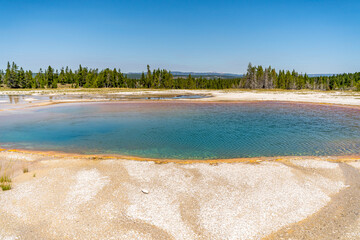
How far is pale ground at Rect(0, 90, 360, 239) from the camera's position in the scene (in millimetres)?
6723

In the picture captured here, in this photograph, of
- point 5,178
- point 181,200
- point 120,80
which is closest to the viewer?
point 181,200

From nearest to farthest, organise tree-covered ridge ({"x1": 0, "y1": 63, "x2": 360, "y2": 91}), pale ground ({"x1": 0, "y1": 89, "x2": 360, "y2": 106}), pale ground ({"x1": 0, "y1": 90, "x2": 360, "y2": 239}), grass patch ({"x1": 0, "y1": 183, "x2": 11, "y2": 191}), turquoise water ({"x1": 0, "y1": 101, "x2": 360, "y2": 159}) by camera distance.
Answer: pale ground ({"x1": 0, "y1": 90, "x2": 360, "y2": 239}) < grass patch ({"x1": 0, "y1": 183, "x2": 11, "y2": 191}) < turquoise water ({"x1": 0, "y1": 101, "x2": 360, "y2": 159}) < pale ground ({"x1": 0, "y1": 89, "x2": 360, "y2": 106}) < tree-covered ridge ({"x1": 0, "y1": 63, "x2": 360, "y2": 91})

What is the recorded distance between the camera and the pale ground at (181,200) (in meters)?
6.72

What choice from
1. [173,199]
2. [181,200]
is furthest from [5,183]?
[181,200]

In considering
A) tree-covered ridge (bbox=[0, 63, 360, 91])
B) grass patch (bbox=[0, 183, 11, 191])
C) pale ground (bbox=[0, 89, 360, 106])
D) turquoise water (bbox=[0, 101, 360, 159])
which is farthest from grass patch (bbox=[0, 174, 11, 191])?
tree-covered ridge (bbox=[0, 63, 360, 91])

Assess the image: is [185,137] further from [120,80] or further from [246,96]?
[120,80]

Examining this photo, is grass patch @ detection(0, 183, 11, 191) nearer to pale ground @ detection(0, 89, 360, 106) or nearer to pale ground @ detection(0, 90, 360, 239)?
pale ground @ detection(0, 90, 360, 239)

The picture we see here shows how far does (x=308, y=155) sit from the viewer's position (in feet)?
47.6

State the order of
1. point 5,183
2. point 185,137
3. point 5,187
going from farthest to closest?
point 185,137 < point 5,183 < point 5,187

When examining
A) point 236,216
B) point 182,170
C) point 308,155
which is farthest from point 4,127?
Result: point 308,155

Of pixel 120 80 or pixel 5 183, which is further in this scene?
pixel 120 80

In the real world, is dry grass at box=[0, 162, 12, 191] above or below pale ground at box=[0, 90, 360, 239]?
above

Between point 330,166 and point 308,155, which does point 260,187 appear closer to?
point 330,166

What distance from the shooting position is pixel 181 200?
847 cm
